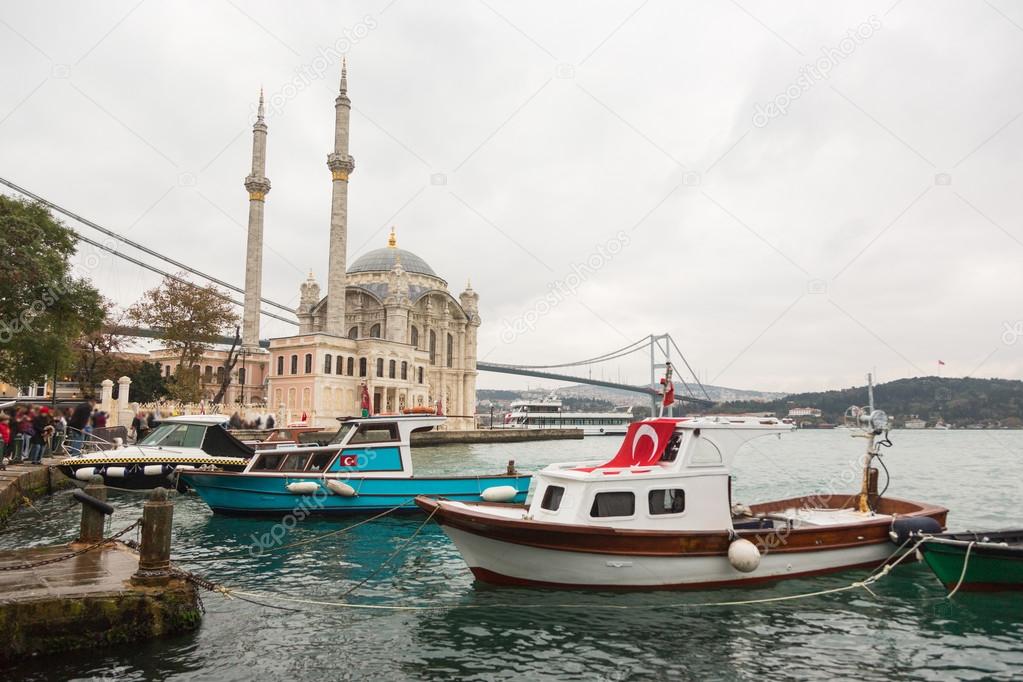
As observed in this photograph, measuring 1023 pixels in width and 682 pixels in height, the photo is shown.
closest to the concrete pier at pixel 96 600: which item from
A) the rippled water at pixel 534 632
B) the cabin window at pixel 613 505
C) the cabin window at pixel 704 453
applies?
the rippled water at pixel 534 632

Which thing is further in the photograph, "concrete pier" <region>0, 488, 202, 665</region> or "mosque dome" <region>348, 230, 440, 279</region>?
"mosque dome" <region>348, 230, 440, 279</region>

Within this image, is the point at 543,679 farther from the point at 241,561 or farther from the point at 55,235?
the point at 55,235

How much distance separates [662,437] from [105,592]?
8.66 meters

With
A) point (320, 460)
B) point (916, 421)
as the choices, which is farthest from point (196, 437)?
point (916, 421)

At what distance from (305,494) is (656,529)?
1023 centimetres

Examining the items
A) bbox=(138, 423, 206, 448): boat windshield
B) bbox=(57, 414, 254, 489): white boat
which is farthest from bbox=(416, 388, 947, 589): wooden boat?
bbox=(138, 423, 206, 448): boat windshield

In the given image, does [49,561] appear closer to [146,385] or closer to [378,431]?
[378,431]

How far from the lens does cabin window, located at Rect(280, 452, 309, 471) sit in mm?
18438

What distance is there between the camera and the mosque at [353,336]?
5988 centimetres

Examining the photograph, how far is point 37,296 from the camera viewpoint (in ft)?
83.2

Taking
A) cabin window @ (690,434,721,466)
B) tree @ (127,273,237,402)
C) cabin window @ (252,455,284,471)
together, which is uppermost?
tree @ (127,273,237,402)

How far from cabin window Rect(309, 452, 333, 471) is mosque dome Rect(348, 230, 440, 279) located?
200ft

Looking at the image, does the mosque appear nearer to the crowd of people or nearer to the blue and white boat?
the crowd of people

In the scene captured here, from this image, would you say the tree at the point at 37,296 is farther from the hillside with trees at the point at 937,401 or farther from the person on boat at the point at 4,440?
the hillside with trees at the point at 937,401
